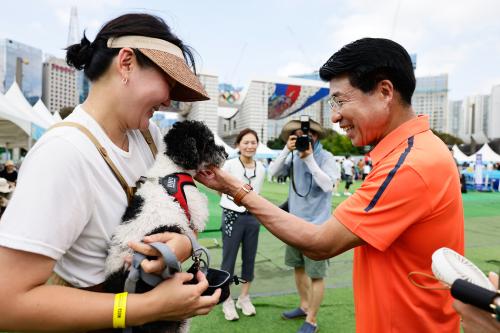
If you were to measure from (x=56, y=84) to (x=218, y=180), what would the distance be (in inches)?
2021

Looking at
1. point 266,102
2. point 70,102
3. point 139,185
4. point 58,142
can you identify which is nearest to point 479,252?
point 139,185

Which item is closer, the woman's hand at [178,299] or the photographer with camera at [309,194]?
the woman's hand at [178,299]

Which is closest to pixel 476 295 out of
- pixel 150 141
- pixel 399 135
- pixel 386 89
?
pixel 399 135

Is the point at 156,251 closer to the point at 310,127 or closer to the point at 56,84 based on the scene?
the point at 310,127

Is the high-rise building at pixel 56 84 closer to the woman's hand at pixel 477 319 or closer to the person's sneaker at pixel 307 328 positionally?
the person's sneaker at pixel 307 328

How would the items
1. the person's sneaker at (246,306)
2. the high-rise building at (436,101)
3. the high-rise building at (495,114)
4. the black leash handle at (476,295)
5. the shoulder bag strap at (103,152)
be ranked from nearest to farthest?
the black leash handle at (476,295)
the shoulder bag strap at (103,152)
the person's sneaker at (246,306)
the high-rise building at (495,114)
the high-rise building at (436,101)

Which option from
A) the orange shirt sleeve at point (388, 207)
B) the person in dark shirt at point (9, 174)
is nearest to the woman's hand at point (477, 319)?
the orange shirt sleeve at point (388, 207)

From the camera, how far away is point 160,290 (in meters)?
1.16

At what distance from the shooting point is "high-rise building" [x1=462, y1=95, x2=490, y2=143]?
9181 centimetres

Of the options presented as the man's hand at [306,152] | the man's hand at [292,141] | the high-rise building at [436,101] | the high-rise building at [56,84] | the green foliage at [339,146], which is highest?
the high-rise building at [436,101]

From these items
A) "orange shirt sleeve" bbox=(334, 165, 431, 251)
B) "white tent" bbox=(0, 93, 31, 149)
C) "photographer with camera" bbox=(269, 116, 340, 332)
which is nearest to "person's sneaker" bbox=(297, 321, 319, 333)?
"photographer with camera" bbox=(269, 116, 340, 332)

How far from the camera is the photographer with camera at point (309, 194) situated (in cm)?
373

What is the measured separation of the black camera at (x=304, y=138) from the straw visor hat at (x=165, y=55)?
7.93 feet

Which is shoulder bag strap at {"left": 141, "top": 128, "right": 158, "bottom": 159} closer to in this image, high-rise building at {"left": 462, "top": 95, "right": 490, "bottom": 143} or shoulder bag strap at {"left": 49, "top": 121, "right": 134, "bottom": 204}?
shoulder bag strap at {"left": 49, "top": 121, "right": 134, "bottom": 204}
